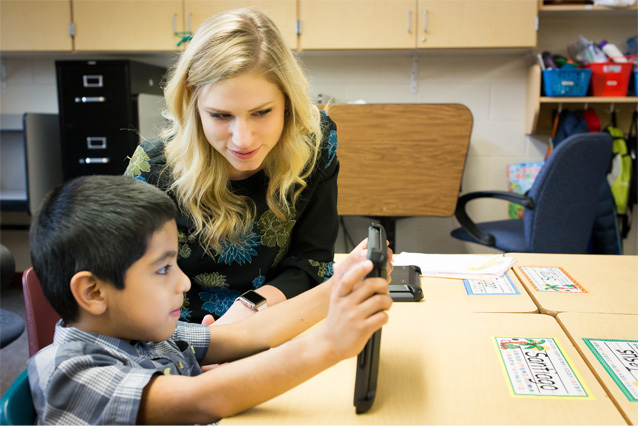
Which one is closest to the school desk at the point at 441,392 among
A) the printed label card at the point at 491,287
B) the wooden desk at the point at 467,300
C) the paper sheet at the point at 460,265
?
the wooden desk at the point at 467,300

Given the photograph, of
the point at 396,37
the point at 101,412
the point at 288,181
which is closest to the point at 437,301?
the point at 288,181

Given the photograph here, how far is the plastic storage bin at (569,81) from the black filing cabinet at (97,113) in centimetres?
216

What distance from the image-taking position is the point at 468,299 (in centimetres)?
114

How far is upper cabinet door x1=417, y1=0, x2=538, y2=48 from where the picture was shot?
288cm

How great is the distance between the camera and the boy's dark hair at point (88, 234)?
709 mm

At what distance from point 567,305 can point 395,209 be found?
1.74 m

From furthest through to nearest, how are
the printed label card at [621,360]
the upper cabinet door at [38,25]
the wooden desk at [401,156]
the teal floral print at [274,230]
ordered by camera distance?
1. the upper cabinet door at [38,25]
2. the wooden desk at [401,156]
3. the teal floral print at [274,230]
4. the printed label card at [621,360]

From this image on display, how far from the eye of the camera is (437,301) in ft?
3.73

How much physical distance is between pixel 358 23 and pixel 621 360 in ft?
8.02

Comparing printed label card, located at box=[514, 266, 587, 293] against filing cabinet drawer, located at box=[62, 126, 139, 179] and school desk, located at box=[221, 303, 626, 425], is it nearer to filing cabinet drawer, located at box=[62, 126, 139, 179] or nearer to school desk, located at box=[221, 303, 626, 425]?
school desk, located at box=[221, 303, 626, 425]

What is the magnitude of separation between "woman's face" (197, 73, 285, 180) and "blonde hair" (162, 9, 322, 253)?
0.02m

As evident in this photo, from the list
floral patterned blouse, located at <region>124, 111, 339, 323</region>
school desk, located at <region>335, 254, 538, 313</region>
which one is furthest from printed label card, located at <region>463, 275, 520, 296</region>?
floral patterned blouse, located at <region>124, 111, 339, 323</region>

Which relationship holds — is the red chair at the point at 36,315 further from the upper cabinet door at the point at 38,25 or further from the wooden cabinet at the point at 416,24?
the upper cabinet door at the point at 38,25

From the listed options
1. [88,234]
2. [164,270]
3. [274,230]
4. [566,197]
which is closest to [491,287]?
[274,230]
